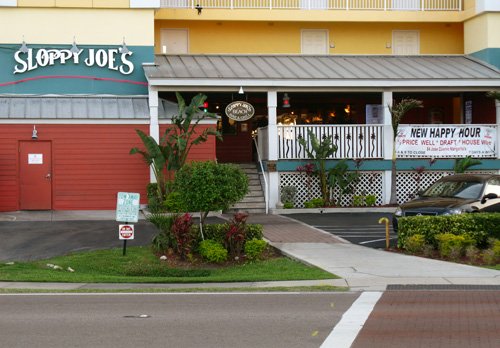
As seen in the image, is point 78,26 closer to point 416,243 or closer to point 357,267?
point 416,243

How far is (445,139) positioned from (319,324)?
64.6 feet

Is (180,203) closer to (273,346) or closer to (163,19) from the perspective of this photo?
(273,346)

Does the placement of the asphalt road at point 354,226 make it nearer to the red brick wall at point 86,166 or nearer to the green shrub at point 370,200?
the green shrub at point 370,200

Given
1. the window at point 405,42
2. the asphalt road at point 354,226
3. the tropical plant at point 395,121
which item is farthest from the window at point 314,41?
the asphalt road at point 354,226

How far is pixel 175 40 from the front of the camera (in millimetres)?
32219

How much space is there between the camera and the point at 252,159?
33.2m

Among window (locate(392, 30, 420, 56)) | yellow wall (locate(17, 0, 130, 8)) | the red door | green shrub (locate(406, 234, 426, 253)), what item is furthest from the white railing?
green shrub (locate(406, 234, 426, 253))

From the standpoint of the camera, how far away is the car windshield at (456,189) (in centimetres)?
2072

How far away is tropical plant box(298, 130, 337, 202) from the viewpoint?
2773 cm

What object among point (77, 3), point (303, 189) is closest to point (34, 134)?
point (77, 3)

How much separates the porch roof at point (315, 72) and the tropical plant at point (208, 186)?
947cm

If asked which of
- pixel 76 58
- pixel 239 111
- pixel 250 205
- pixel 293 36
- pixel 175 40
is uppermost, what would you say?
pixel 293 36

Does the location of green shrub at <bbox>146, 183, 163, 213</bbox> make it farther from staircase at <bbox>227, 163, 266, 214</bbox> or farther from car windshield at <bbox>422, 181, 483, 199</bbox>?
car windshield at <bbox>422, 181, 483, 199</bbox>

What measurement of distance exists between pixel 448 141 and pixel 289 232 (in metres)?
9.96
